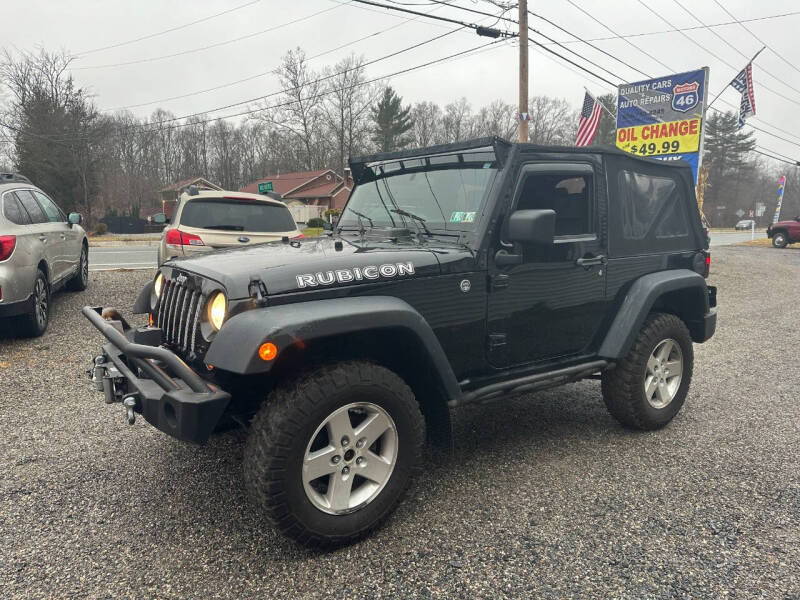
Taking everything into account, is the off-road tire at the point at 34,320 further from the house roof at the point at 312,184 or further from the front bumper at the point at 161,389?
the house roof at the point at 312,184

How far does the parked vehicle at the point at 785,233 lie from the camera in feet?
81.7

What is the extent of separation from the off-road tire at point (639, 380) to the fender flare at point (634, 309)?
0.12m

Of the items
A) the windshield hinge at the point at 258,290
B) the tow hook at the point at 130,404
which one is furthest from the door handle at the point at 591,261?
the tow hook at the point at 130,404

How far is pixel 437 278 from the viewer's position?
2793 millimetres

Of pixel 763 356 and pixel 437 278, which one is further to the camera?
pixel 763 356

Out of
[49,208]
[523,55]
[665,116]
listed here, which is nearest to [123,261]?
[49,208]

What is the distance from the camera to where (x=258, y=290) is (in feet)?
7.65

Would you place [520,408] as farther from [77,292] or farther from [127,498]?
[77,292]

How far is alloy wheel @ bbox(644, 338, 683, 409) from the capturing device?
12.8 feet

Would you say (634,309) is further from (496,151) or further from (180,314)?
(180,314)

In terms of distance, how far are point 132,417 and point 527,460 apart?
2.31 m

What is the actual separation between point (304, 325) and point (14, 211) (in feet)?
18.0

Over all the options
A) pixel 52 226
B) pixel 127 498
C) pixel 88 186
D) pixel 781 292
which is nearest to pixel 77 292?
pixel 52 226

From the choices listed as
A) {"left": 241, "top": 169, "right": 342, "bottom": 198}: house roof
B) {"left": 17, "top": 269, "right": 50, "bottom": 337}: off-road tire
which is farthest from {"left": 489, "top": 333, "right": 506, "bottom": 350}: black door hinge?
{"left": 241, "top": 169, "right": 342, "bottom": 198}: house roof
